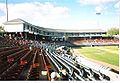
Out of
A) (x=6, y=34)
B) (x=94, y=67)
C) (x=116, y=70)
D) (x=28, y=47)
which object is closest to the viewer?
(x=116, y=70)

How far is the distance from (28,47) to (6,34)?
86 cm

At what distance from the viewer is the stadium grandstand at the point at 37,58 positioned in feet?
24.2

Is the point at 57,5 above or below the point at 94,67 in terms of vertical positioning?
above

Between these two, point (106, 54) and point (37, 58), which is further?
point (106, 54)

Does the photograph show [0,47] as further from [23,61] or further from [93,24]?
[93,24]

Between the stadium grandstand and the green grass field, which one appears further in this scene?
the green grass field

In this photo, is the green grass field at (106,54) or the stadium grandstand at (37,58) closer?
the stadium grandstand at (37,58)

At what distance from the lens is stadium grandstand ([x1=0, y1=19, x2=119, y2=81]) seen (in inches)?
291

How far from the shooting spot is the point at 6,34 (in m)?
8.34

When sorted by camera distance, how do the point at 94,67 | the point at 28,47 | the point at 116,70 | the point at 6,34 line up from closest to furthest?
the point at 116,70 → the point at 94,67 → the point at 6,34 → the point at 28,47

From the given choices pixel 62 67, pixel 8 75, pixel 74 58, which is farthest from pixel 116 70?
pixel 8 75

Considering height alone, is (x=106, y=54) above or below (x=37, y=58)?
below

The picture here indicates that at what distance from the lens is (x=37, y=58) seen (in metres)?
8.95

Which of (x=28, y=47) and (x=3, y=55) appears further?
(x=28, y=47)
